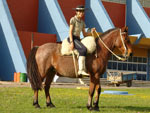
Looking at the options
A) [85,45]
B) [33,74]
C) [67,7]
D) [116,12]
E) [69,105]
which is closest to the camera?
[85,45]

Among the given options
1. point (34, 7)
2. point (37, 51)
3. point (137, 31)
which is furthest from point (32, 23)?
point (37, 51)

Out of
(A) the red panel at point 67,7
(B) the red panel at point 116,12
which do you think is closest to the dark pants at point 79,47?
(A) the red panel at point 67,7

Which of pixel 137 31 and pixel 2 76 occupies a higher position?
pixel 137 31

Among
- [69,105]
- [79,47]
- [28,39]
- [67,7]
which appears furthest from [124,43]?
[67,7]

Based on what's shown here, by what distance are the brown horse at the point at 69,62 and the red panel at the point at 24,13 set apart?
23.3 m

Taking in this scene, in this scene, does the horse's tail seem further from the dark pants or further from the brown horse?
the dark pants

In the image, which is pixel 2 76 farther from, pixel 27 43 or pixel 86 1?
pixel 86 1

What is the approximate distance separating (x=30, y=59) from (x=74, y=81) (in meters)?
20.2

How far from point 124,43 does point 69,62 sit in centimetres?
173

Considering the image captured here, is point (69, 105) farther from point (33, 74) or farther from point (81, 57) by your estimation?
point (81, 57)

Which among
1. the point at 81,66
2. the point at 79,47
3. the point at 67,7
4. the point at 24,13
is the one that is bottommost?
the point at 81,66

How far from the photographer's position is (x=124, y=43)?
9.66m

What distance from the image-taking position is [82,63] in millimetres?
9406

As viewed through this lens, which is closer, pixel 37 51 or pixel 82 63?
pixel 82 63
